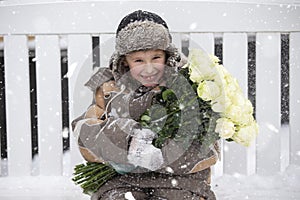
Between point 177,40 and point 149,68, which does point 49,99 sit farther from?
point 149,68

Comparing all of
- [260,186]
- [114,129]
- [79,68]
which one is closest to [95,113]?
[114,129]

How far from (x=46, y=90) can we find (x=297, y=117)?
1362mm

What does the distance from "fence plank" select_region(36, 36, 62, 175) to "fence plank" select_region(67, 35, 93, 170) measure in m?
0.07

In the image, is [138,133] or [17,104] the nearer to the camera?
[138,133]

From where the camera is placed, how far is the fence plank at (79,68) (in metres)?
2.81

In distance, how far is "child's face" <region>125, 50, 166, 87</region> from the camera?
1.91m

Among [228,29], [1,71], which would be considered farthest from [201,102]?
[1,71]

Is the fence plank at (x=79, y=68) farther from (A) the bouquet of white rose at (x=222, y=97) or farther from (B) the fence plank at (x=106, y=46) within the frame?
(A) the bouquet of white rose at (x=222, y=97)

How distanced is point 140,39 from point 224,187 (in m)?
1.17

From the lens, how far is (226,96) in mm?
1789

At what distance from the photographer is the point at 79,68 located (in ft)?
9.35

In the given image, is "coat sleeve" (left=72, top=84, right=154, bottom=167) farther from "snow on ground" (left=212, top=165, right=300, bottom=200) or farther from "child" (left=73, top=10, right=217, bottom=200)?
"snow on ground" (left=212, top=165, right=300, bottom=200)

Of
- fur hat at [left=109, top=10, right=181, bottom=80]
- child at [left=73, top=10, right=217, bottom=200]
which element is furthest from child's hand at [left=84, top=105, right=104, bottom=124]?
fur hat at [left=109, top=10, right=181, bottom=80]

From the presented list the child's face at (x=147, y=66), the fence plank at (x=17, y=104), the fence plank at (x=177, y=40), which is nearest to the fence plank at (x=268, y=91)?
the fence plank at (x=177, y=40)
